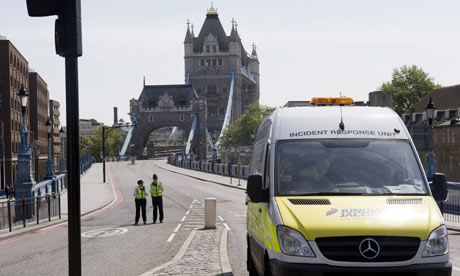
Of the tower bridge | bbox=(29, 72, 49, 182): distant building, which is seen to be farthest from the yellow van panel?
the tower bridge

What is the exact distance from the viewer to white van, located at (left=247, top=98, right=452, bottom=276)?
7.34 m

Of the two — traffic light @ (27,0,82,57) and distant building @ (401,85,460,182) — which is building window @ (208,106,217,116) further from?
traffic light @ (27,0,82,57)

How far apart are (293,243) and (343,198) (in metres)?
1.00

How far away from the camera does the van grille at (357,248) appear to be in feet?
24.0

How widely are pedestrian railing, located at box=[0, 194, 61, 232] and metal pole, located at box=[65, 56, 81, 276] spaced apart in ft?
51.7

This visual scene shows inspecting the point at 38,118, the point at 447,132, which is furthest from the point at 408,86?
the point at 38,118

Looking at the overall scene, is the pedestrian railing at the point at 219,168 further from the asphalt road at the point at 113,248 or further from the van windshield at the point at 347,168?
the van windshield at the point at 347,168

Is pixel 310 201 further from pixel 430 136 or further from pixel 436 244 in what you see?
pixel 430 136

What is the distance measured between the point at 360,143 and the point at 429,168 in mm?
19797

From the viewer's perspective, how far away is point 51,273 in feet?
40.4

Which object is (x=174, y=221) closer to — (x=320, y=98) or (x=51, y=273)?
(x=51, y=273)

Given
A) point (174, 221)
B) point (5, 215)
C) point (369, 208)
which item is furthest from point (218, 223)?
point (369, 208)

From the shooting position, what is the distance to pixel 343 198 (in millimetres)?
8086

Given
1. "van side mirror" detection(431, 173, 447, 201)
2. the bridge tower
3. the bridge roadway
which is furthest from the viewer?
the bridge tower
